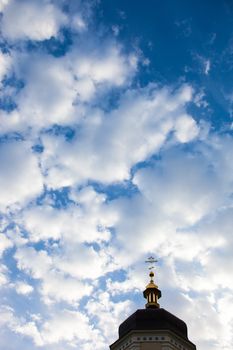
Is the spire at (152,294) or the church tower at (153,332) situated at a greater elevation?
Answer: the spire at (152,294)

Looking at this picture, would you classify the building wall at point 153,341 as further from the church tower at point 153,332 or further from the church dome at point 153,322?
the church dome at point 153,322

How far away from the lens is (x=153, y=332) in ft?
137

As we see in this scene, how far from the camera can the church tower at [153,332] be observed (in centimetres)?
4125

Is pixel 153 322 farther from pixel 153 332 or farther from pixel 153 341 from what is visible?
pixel 153 341

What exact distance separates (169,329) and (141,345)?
2495 millimetres

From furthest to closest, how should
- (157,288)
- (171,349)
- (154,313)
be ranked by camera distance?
(157,288), (154,313), (171,349)

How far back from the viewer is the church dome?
139 ft

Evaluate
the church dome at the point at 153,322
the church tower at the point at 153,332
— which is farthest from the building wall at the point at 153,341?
the church dome at the point at 153,322


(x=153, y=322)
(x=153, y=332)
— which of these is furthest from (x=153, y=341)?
(x=153, y=322)

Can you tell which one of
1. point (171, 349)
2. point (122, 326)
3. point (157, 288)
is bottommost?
point (171, 349)

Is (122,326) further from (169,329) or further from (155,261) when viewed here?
(155,261)

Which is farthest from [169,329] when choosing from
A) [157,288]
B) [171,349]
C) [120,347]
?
[157,288]

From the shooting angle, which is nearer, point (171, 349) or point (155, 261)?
point (171, 349)

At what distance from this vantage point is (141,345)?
4122 cm
